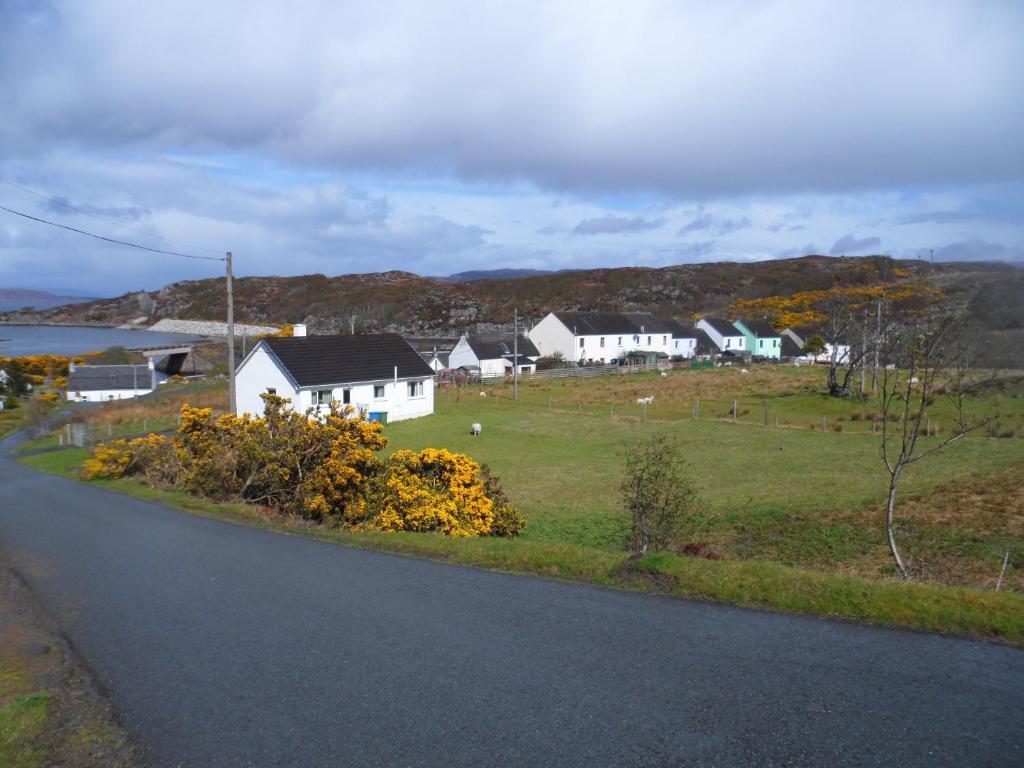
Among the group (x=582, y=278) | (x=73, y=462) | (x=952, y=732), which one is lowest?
(x=73, y=462)

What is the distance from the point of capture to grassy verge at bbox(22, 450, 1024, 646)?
8.76 meters

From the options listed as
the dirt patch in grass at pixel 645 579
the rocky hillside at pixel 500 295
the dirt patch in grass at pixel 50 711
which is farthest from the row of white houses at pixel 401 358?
the rocky hillside at pixel 500 295

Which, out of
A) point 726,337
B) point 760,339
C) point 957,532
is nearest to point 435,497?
point 957,532

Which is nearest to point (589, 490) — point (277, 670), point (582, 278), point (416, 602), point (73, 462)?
point (416, 602)

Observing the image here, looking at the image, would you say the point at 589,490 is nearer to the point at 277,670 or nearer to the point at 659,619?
the point at 659,619

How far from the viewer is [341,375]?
4238 cm

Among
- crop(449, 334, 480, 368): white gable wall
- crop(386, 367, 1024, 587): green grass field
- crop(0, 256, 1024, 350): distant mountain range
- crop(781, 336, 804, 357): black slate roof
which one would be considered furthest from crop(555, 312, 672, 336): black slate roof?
crop(386, 367, 1024, 587): green grass field

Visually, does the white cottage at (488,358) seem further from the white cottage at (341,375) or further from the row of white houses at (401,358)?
the white cottage at (341,375)

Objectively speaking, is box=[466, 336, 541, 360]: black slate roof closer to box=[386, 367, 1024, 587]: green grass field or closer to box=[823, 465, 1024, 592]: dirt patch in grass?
box=[386, 367, 1024, 587]: green grass field

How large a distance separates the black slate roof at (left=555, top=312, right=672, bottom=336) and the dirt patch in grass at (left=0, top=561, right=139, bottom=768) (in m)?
75.2

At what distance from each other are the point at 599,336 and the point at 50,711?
3154 inches

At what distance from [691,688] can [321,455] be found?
13.0m

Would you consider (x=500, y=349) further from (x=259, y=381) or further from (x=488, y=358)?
(x=259, y=381)

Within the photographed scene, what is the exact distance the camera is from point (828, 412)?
44.6 m
